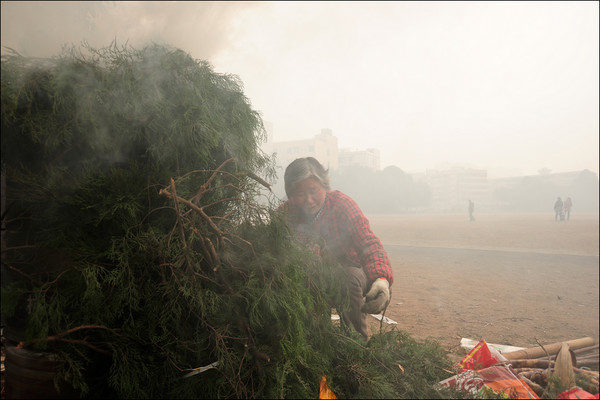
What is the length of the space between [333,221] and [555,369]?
1.86 m

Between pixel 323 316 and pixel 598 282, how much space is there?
27.0 feet

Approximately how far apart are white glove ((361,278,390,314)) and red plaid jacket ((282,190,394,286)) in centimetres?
Answer: 20

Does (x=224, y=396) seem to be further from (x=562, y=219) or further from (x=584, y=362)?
(x=562, y=219)

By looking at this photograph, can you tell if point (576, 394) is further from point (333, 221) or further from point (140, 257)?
point (140, 257)

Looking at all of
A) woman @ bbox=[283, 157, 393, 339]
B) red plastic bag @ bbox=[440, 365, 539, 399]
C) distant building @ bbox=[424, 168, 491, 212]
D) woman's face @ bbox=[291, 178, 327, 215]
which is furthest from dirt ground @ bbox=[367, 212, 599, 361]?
distant building @ bbox=[424, 168, 491, 212]

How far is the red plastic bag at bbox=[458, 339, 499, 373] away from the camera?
228 cm

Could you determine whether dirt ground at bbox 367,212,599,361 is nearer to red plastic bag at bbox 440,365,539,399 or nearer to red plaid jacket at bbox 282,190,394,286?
red plastic bag at bbox 440,365,539,399

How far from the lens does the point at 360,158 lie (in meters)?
5.79

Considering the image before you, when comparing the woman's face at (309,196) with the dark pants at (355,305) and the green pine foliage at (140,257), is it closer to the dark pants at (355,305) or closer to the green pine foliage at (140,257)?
the dark pants at (355,305)

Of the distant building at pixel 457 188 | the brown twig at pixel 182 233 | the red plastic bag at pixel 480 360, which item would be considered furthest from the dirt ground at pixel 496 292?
the distant building at pixel 457 188

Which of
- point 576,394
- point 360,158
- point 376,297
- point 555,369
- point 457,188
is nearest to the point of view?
point 576,394

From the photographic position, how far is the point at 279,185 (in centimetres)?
281

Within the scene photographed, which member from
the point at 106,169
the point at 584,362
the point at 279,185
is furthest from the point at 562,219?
the point at 106,169

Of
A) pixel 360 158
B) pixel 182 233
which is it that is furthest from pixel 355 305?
pixel 360 158
